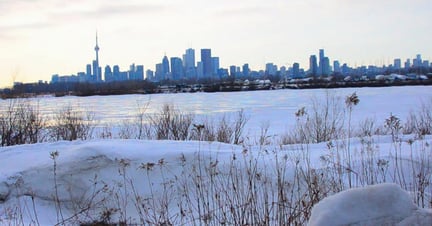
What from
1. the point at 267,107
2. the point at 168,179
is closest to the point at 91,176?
the point at 168,179

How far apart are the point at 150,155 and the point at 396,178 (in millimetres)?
4018

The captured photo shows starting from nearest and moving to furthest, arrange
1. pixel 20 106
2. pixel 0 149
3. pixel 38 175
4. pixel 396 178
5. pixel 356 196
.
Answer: pixel 356 196 → pixel 396 178 → pixel 38 175 → pixel 0 149 → pixel 20 106

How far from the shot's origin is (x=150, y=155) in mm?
8195

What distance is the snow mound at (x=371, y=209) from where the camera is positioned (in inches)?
110

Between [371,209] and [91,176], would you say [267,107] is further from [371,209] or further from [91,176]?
[371,209]

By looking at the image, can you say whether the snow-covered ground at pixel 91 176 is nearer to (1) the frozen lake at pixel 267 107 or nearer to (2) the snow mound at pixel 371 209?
(2) the snow mound at pixel 371 209

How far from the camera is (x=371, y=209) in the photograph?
287cm

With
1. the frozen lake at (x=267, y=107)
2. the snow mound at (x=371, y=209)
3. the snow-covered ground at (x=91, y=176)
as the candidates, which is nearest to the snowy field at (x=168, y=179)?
the snow-covered ground at (x=91, y=176)

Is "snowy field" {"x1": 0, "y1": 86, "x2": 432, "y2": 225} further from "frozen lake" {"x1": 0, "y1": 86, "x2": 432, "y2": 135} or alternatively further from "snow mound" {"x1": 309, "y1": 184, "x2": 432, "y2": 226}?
"frozen lake" {"x1": 0, "y1": 86, "x2": 432, "y2": 135}

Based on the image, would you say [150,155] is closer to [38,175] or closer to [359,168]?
[38,175]

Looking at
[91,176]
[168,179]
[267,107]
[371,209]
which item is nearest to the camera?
[371,209]

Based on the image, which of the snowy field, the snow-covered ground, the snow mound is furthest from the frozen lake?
the snow mound

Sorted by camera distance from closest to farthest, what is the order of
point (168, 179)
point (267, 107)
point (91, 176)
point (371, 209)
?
1. point (371, 209)
2. point (168, 179)
3. point (91, 176)
4. point (267, 107)

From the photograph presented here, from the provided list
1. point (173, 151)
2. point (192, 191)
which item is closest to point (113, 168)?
point (173, 151)
